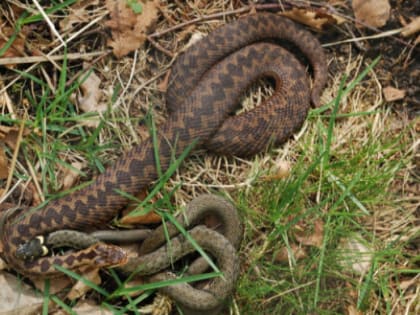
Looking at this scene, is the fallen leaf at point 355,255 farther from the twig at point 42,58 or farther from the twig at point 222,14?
the twig at point 42,58

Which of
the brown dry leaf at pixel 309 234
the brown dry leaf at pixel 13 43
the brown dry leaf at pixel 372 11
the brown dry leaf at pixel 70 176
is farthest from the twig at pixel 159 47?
the brown dry leaf at pixel 309 234

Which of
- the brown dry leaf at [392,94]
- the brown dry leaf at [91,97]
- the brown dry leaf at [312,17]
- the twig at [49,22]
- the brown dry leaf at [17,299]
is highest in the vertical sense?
the twig at [49,22]

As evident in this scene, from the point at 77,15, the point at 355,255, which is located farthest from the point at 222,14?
the point at 355,255

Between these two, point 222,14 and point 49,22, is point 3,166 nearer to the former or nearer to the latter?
point 49,22

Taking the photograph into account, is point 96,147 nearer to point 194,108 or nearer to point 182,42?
point 194,108

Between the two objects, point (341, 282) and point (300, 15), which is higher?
point (300, 15)

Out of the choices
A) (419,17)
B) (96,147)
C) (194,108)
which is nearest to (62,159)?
(96,147)

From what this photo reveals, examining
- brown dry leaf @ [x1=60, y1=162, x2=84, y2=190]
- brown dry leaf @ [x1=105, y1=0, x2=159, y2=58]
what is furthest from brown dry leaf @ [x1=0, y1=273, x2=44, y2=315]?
brown dry leaf @ [x1=105, y1=0, x2=159, y2=58]
